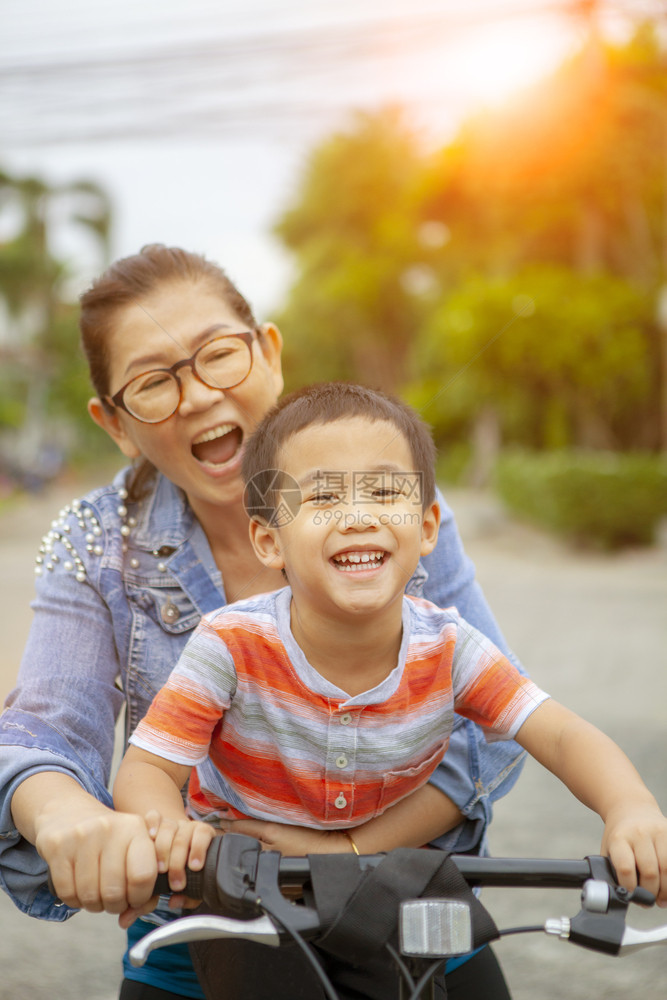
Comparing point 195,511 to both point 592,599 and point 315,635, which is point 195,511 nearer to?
point 315,635

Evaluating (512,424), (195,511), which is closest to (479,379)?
(512,424)

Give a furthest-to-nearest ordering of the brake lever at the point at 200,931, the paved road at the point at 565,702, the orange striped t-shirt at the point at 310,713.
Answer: the paved road at the point at 565,702, the orange striped t-shirt at the point at 310,713, the brake lever at the point at 200,931

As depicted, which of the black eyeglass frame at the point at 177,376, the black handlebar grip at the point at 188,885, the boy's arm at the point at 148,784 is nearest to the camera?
the black handlebar grip at the point at 188,885

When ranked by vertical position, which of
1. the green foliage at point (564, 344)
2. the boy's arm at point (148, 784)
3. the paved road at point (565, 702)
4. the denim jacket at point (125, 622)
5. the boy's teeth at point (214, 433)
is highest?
the green foliage at point (564, 344)

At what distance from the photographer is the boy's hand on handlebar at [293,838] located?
155cm

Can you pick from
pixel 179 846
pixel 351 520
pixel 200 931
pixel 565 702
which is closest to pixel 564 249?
pixel 565 702

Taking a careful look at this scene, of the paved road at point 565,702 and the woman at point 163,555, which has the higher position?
the woman at point 163,555

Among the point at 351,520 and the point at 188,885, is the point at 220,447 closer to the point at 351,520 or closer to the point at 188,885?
the point at 351,520

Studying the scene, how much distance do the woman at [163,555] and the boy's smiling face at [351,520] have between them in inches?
13.1

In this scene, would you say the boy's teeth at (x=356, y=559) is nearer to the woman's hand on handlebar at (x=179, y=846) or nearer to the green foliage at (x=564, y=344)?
the woman's hand on handlebar at (x=179, y=846)

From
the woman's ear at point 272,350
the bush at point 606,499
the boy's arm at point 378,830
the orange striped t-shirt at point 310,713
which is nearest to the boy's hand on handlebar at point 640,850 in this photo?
the orange striped t-shirt at point 310,713

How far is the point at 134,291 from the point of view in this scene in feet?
6.07

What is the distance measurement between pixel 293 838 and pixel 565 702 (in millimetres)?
4401

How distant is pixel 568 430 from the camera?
17.8m
